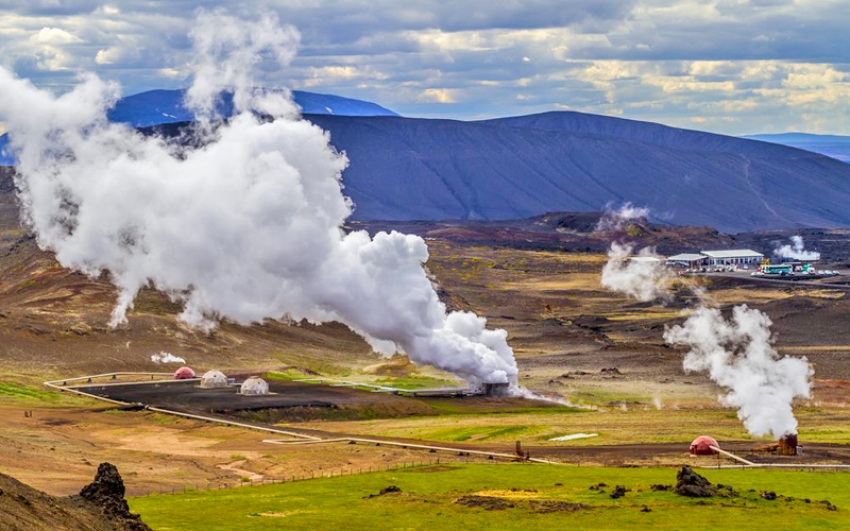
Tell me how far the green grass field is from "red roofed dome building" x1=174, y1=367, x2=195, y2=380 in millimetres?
66723

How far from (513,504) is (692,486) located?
367 inches

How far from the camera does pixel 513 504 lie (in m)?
73.4

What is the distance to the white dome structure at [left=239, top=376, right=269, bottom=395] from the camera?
137000 mm

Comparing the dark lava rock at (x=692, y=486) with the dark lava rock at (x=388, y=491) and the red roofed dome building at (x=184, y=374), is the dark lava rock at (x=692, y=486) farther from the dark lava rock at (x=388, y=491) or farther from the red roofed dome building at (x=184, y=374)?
the red roofed dome building at (x=184, y=374)

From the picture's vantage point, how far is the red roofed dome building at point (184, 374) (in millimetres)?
151500

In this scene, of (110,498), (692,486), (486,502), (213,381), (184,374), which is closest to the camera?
(110,498)

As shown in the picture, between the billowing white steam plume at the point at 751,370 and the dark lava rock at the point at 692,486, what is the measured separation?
24043 mm

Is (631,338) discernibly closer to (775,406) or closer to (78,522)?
(775,406)

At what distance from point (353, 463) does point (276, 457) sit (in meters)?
6.33

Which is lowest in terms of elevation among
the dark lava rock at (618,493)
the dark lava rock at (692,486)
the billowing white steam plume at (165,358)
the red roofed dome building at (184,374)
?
the dark lava rock at (618,493)

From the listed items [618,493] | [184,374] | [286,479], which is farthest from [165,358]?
[618,493]

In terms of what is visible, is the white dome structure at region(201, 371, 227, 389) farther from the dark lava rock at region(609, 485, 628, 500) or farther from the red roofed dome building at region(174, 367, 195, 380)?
the dark lava rock at region(609, 485, 628, 500)

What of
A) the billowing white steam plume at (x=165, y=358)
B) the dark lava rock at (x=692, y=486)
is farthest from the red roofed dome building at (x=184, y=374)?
the dark lava rock at (x=692, y=486)

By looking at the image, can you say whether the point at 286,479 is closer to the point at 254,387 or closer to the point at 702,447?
the point at 702,447
